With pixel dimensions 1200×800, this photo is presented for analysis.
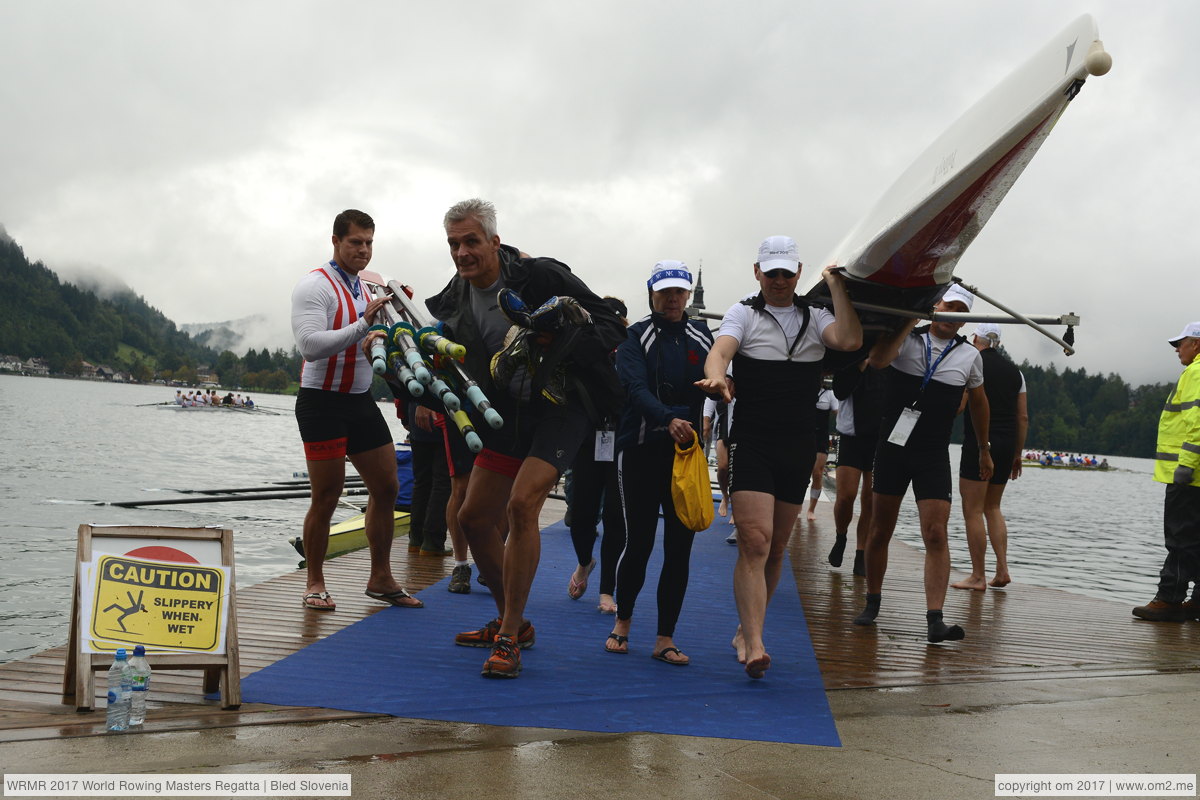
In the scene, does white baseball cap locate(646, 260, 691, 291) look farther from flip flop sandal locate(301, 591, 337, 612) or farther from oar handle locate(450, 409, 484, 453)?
flip flop sandal locate(301, 591, 337, 612)

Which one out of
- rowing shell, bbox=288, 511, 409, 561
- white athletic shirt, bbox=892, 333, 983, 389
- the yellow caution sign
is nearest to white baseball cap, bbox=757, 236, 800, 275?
white athletic shirt, bbox=892, 333, 983, 389

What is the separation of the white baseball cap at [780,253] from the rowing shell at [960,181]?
30 centimetres

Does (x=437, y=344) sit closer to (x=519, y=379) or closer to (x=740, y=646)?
(x=519, y=379)

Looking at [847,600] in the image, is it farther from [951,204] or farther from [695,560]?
[951,204]

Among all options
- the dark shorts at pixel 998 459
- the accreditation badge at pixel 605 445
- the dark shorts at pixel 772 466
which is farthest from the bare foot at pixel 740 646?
the dark shorts at pixel 998 459

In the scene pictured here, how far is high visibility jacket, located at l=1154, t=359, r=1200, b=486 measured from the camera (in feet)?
25.2

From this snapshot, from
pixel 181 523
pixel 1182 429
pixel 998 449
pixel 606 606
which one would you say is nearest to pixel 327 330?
pixel 606 606

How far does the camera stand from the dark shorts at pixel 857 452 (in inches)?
362

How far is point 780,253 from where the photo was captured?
208 inches

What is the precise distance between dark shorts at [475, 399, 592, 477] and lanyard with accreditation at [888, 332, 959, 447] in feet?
7.55

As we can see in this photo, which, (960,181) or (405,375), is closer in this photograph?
(405,375)

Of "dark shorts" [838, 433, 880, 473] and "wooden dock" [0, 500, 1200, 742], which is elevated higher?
"dark shorts" [838, 433, 880, 473]

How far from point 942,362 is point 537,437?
3.01 metres

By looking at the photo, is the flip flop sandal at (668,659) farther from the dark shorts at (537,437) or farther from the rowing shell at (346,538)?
the rowing shell at (346,538)
